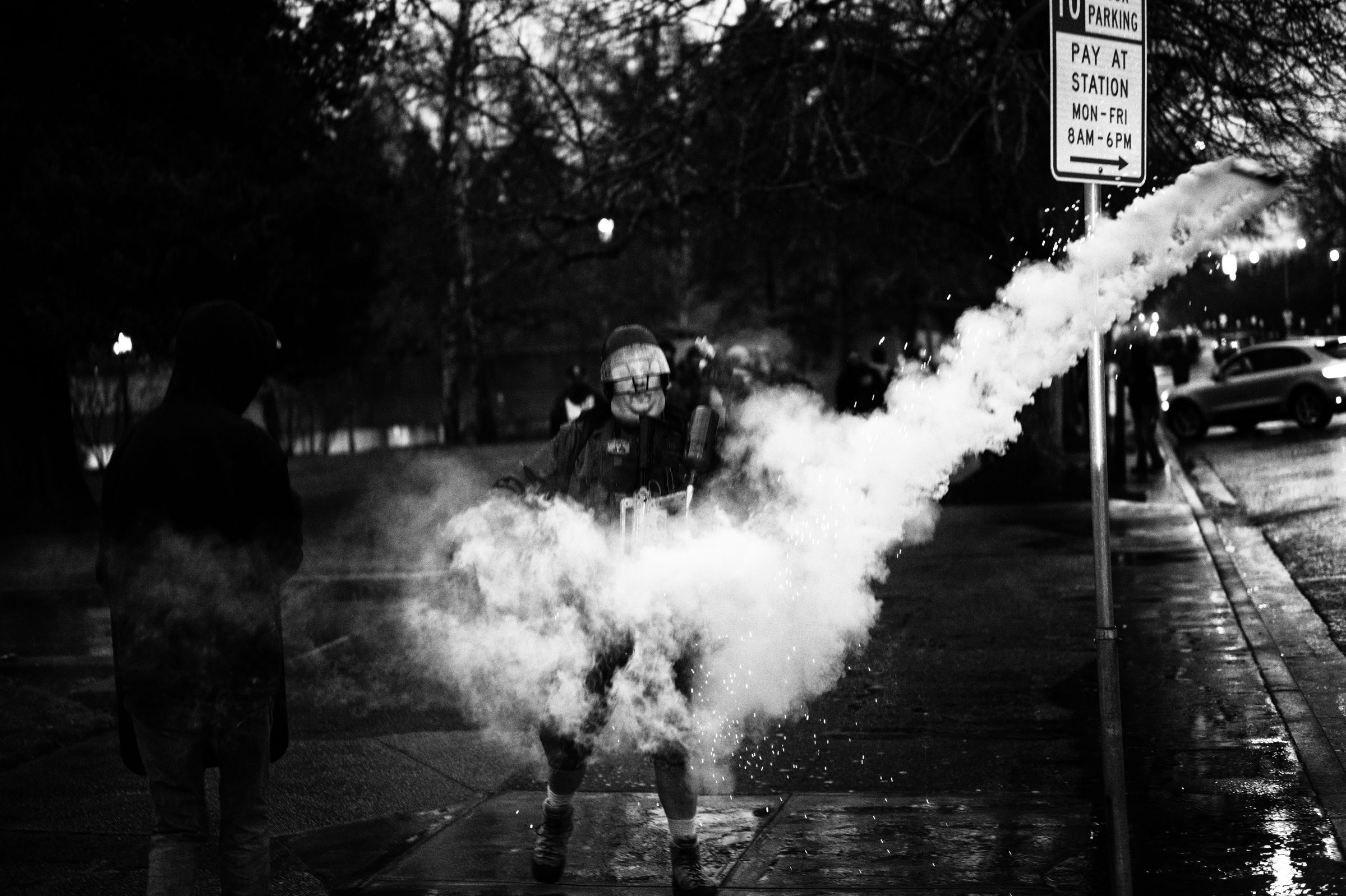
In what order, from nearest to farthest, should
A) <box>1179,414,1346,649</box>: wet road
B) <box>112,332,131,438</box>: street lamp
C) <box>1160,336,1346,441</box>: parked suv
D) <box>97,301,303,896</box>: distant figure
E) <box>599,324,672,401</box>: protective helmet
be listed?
1. <box>97,301,303,896</box>: distant figure
2. <box>599,324,672,401</box>: protective helmet
3. <box>1179,414,1346,649</box>: wet road
4. <box>1160,336,1346,441</box>: parked suv
5. <box>112,332,131,438</box>: street lamp

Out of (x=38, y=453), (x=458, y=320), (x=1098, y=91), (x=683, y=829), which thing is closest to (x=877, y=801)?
(x=683, y=829)

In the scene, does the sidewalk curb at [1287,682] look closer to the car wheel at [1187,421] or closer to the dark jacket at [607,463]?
the dark jacket at [607,463]

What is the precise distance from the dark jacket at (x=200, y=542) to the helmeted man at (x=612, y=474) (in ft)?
3.81

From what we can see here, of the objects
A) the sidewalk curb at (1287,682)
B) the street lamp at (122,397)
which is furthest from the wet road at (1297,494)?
the street lamp at (122,397)

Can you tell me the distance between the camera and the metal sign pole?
14.5ft

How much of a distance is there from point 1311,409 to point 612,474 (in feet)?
73.6

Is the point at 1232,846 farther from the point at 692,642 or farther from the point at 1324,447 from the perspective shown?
the point at 1324,447

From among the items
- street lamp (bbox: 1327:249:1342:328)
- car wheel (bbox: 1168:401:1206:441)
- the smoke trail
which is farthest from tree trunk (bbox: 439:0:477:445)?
street lamp (bbox: 1327:249:1342:328)

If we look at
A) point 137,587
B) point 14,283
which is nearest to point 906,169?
point 14,283

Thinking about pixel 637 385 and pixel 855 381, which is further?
pixel 855 381

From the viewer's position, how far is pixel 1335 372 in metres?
24.2

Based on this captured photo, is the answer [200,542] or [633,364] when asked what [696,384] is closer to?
[633,364]

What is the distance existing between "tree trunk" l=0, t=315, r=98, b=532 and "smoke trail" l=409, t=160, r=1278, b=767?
549 inches

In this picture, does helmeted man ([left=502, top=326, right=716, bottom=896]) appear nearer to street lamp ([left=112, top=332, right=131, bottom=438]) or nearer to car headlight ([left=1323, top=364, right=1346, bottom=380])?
street lamp ([left=112, top=332, right=131, bottom=438])
